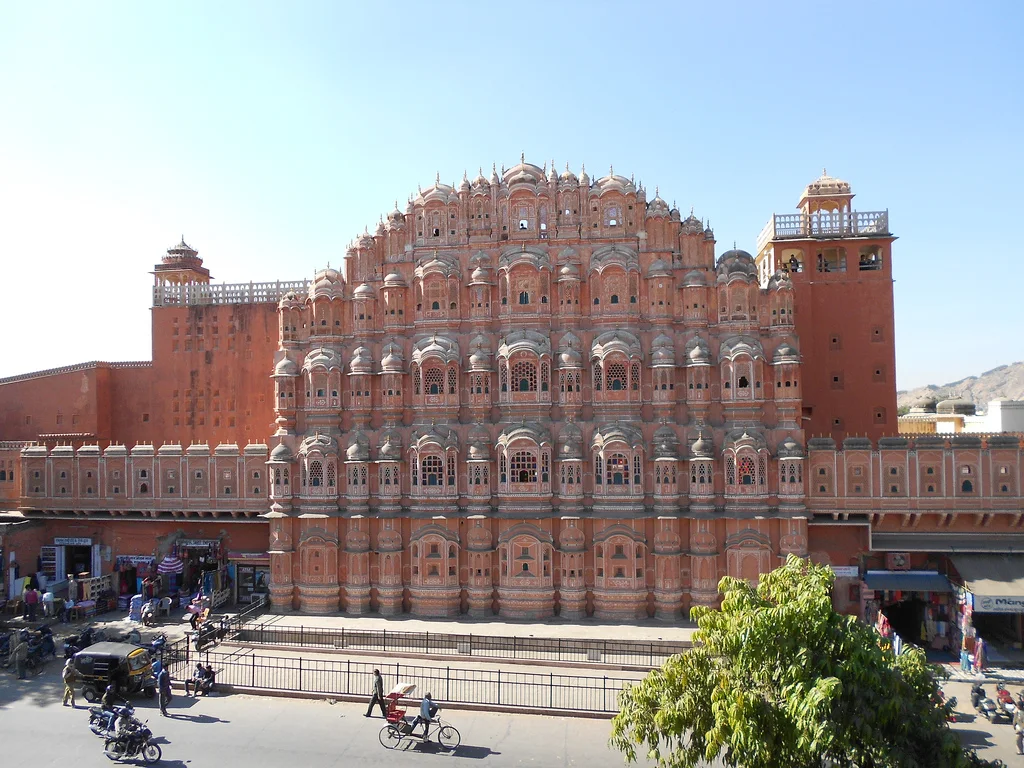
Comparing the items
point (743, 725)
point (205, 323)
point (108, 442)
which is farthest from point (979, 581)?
point (108, 442)

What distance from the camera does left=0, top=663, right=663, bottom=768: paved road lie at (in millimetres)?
19828

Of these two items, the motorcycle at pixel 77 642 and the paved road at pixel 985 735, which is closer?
the paved road at pixel 985 735

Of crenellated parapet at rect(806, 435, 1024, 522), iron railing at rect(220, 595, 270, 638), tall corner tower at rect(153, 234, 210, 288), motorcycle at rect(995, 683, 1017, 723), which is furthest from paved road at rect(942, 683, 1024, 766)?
tall corner tower at rect(153, 234, 210, 288)

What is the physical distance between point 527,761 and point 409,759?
3.28 meters

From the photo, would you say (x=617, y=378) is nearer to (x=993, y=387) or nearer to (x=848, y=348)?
(x=848, y=348)

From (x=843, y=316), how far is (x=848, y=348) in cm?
164

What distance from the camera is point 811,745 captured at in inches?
448

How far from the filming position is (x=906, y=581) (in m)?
31.0

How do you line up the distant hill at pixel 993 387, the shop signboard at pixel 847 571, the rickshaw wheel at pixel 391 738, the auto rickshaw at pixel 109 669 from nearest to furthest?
the rickshaw wheel at pixel 391 738 → the auto rickshaw at pixel 109 669 → the shop signboard at pixel 847 571 → the distant hill at pixel 993 387

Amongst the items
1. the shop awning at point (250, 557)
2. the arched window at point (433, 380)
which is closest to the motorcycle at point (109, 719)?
the shop awning at point (250, 557)

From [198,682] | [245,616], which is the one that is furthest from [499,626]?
[198,682]

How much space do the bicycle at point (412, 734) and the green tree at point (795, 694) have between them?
8185 mm

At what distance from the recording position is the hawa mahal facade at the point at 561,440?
105 ft

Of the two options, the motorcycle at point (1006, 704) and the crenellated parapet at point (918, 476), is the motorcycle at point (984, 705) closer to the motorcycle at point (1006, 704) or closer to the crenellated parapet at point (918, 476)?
the motorcycle at point (1006, 704)
